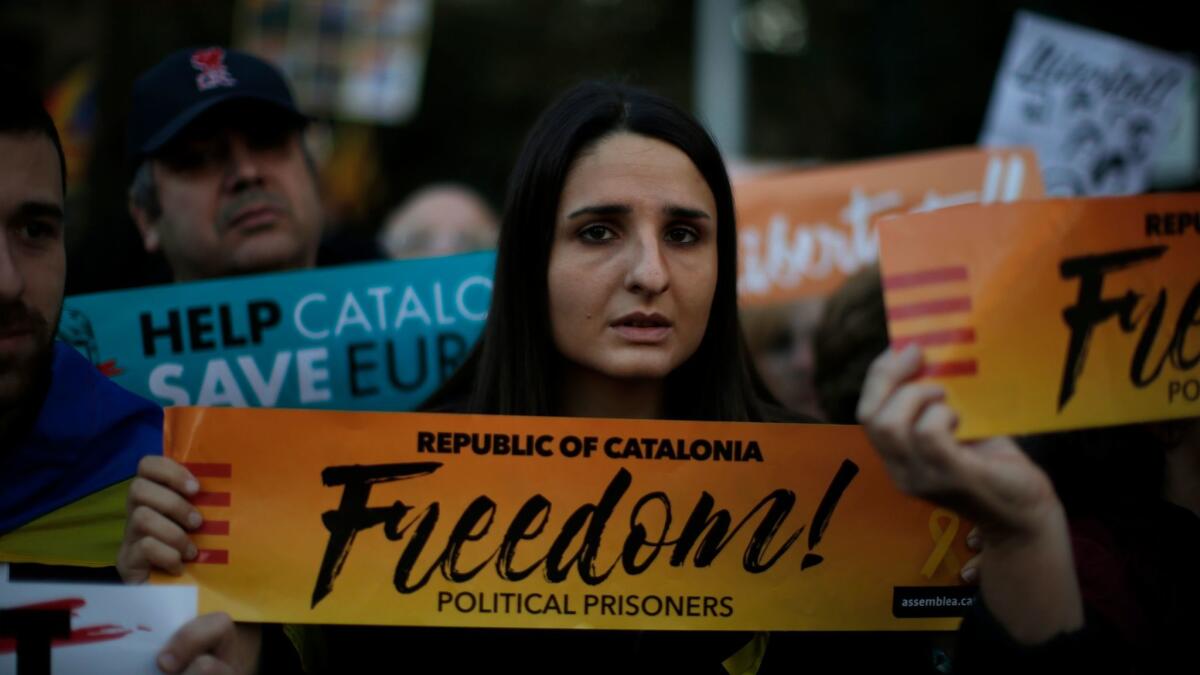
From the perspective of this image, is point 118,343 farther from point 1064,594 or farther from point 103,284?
point 1064,594

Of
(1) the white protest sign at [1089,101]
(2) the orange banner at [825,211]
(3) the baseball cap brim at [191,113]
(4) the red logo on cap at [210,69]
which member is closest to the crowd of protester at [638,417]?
(3) the baseball cap brim at [191,113]

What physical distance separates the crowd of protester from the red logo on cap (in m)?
1.17

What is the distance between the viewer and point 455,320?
3201 millimetres

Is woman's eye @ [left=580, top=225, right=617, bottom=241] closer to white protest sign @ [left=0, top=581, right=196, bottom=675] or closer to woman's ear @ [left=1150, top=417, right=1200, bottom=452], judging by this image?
white protest sign @ [left=0, top=581, right=196, bottom=675]

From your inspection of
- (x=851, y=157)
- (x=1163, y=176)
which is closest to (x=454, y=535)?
(x=851, y=157)

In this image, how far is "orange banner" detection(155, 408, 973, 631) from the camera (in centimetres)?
211

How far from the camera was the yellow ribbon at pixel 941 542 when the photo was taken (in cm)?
221

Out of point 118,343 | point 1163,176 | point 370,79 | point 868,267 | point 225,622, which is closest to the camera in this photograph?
point 225,622

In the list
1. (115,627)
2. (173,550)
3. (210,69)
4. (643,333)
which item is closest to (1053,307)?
(643,333)

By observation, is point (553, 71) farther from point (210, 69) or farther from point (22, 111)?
point (22, 111)

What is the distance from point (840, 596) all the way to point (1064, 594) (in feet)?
1.73

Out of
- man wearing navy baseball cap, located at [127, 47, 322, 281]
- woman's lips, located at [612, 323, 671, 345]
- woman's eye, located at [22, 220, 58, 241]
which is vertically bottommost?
woman's lips, located at [612, 323, 671, 345]

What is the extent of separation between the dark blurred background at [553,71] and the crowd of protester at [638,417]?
47 centimetres

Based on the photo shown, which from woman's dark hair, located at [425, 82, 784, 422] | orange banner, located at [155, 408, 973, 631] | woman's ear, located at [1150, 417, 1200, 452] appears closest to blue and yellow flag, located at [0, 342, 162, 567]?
orange banner, located at [155, 408, 973, 631]
